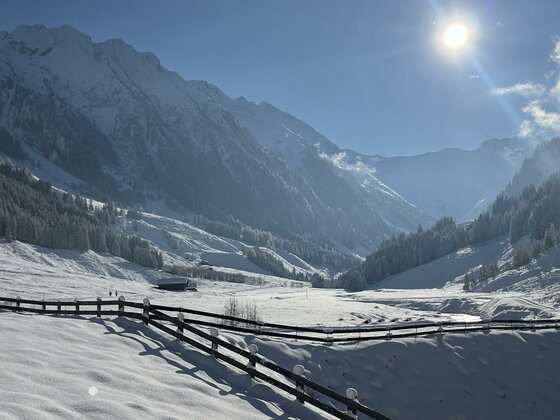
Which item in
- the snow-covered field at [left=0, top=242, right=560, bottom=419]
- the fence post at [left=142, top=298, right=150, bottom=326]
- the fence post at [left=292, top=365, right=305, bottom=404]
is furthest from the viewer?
the fence post at [left=142, top=298, right=150, bottom=326]

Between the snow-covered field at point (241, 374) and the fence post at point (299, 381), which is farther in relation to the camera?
the fence post at point (299, 381)

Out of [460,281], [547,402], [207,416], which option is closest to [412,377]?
[547,402]

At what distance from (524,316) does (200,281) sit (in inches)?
4877

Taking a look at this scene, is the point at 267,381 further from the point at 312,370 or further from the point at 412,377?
the point at 412,377

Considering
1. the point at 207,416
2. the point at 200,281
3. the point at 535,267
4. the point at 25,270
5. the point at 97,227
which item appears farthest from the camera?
the point at 97,227

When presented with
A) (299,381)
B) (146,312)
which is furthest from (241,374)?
(146,312)

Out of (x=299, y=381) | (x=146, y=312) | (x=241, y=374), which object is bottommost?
(x=241, y=374)

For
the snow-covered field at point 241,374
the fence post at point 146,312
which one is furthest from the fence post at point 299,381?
the fence post at point 146,312

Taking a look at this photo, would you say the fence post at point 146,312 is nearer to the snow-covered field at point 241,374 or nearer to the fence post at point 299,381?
the snow-covered field at point 241,374

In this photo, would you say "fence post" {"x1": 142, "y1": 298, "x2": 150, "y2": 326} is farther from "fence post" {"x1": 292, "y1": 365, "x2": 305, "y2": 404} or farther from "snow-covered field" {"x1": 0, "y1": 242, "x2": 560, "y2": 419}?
"fence post" {"x1": 292, "y1": 365, "x2": 305, "y2": 404}

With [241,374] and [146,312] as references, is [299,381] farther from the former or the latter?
[146,312]

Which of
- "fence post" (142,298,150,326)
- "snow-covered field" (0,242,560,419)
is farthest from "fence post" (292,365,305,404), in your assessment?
"fence post" (142,298,150,326)

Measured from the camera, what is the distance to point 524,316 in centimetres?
7181

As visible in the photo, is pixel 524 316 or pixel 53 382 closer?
pixel 53 382
